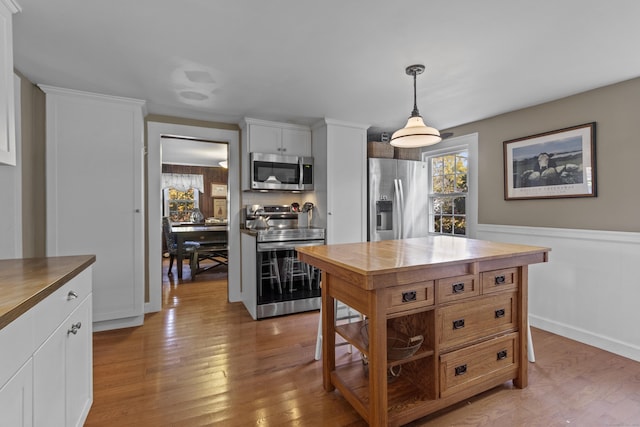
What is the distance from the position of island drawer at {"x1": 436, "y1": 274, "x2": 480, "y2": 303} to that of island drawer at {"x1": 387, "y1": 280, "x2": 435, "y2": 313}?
0.07 metres

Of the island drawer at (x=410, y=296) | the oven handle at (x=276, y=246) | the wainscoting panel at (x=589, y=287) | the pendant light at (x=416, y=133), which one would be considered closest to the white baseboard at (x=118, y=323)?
the oven handle at (x=276, y=246)

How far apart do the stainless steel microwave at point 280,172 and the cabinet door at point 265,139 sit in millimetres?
114

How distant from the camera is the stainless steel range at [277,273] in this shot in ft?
10.6

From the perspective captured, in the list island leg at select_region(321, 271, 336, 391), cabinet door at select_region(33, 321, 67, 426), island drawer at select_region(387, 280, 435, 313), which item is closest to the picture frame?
island leg at select_region(321, 271, 336, 391)

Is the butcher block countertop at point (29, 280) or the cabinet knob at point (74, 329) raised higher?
the butcher block countertop at point (29, 280)

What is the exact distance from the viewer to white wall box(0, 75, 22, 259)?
221cm

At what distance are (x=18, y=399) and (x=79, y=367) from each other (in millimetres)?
645

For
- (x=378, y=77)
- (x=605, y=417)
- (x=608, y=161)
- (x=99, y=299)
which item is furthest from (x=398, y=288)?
(x=99, y=299)

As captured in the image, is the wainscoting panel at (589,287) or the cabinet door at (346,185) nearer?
the wainscoting panel at (589,287)

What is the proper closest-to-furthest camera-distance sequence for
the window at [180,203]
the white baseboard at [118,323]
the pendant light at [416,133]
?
the pendant light at [416,133]
the white baseboard at [118,323]
the window at [180,203]

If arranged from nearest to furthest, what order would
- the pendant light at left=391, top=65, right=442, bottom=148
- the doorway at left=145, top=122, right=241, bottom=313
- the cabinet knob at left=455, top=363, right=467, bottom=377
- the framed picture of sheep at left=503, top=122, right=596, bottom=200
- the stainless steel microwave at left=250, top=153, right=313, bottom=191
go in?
the cabinet knob at left=455, top=363, right=467, bottom=377, the pendant light at left=391, top=65, right=442, bottom=148, the framed picture of sheep at left=503, top=122, right=596, bottom=200, the doorway at left=145, top=122, right=241, bottom=313, the stainless steel microwave at left=250, top=153, right=313, bottom=191

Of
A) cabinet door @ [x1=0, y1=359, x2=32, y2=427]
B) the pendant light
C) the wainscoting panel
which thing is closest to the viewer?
cabinet door @ [x1=0, y1=359, x2=32, y2=427]

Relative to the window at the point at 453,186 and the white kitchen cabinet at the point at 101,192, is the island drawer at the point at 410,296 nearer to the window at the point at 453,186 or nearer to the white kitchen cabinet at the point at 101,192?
the window at the point at 453,186

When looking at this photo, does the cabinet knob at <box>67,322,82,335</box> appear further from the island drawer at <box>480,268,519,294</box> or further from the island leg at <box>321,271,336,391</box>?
the island drawer at <box>480,268,519,294</box>
